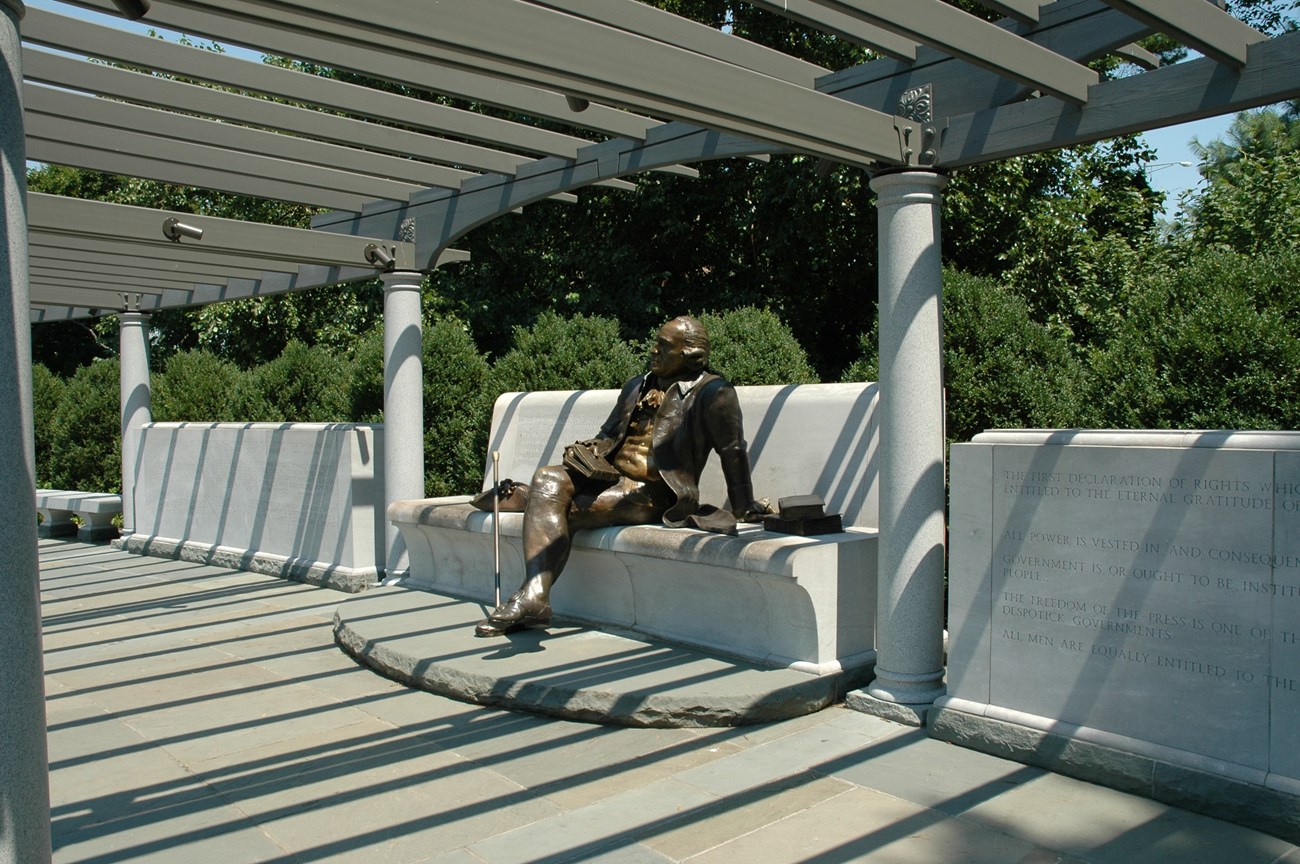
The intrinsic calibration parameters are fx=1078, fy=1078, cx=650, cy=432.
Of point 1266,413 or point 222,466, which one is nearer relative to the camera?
point 1266,413

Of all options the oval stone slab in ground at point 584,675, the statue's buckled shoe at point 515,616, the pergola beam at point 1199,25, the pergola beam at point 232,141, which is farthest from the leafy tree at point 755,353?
the pergola beam at point 1199,25

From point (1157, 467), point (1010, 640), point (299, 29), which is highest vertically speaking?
point (299, 29)

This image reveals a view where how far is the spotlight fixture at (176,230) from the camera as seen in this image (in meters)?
7.87

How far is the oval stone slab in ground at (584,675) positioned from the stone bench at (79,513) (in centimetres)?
863

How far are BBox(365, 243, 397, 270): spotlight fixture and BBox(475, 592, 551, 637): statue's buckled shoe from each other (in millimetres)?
3849

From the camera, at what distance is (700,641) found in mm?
6691

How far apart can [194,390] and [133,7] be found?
13.9m

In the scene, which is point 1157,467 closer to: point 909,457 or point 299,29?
point 909,457

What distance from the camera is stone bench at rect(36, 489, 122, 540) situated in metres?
14.7

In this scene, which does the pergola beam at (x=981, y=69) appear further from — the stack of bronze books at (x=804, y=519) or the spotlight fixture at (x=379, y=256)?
the spotlight fixture at (x=379, y=256)

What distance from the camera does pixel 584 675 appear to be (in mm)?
6125

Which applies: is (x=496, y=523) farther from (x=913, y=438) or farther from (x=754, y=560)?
(x=913, y=438)

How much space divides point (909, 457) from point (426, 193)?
17.6ft

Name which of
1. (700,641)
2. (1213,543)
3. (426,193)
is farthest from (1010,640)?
(426,193)
